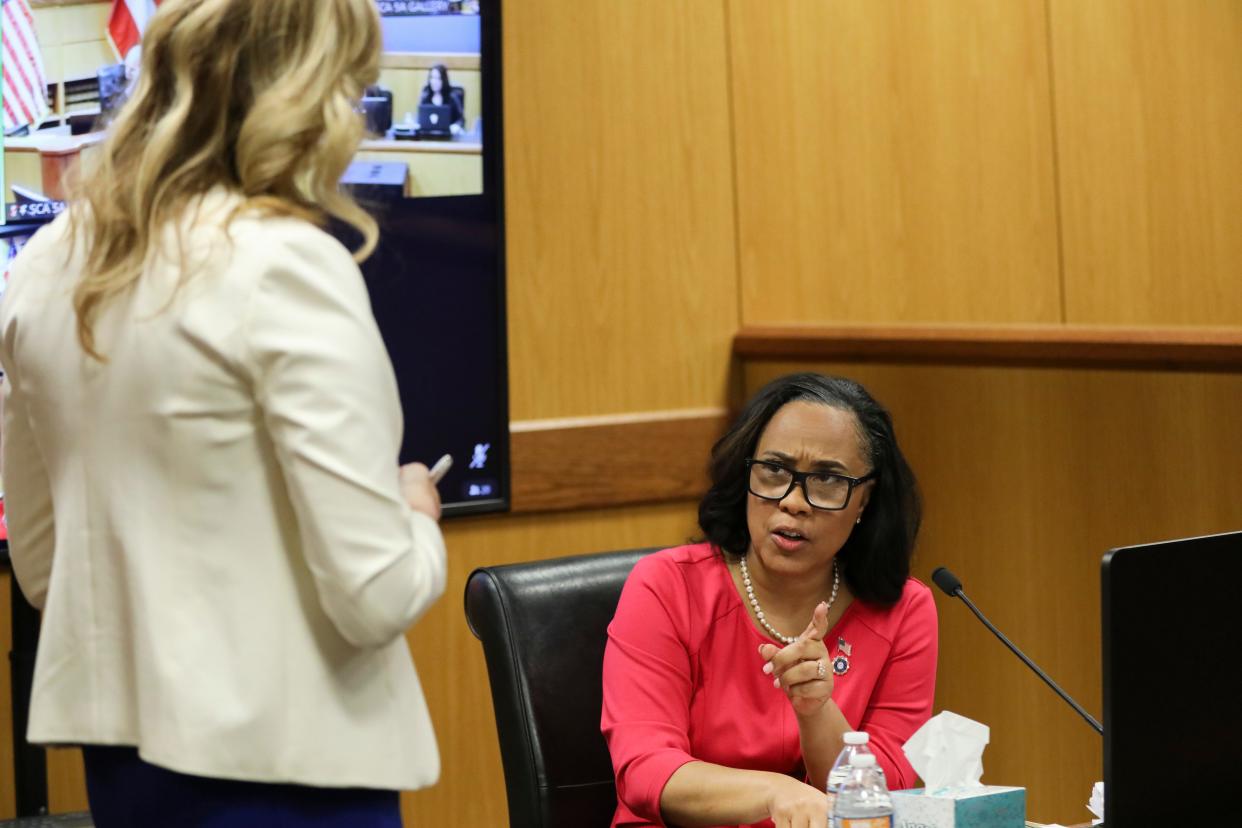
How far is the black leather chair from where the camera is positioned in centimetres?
208

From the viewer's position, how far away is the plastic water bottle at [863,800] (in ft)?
5.09

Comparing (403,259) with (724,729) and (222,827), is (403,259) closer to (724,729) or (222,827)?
(724,729)

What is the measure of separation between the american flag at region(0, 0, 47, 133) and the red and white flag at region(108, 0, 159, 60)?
145mm

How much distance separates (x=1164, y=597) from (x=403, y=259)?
7.42 feet

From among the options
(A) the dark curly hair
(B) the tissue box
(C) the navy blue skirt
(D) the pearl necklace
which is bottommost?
(B) the tissue box

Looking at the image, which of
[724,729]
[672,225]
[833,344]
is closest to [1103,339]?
[833,344]

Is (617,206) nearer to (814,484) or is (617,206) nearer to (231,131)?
(814,484)

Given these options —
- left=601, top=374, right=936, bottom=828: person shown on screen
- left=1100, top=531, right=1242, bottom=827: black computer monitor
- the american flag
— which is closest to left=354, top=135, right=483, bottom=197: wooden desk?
the american flag

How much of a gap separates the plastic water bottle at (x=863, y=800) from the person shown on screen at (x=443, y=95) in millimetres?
2077

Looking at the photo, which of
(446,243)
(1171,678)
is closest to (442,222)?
(446,243)

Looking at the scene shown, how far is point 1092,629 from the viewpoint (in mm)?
2764

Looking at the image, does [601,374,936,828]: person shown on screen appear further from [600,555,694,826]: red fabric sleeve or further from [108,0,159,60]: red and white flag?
[108,0,159,60]: red and white flag

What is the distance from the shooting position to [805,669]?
1.89m

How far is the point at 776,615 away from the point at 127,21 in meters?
1.82
